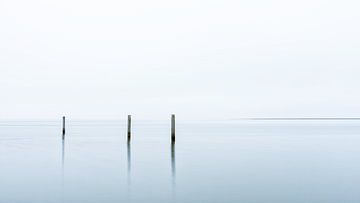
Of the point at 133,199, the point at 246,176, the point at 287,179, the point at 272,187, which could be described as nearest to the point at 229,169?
the point at 246,176

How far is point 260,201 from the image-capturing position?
13.0 metres

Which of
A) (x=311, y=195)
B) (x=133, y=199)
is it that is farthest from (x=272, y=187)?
(x=133, y=199)

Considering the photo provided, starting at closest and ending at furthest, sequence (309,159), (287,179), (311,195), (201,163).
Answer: (311,195) → (287,179) → (201,163) → (309,159)

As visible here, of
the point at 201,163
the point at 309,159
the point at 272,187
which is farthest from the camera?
the point at 309,159

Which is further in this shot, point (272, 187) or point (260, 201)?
point (272, 187)

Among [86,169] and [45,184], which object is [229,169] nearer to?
[86,169]

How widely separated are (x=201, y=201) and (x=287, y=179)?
6.47 m

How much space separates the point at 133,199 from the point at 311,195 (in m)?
6.41

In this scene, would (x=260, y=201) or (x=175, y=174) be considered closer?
(x=260, y=201)

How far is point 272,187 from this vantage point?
1544 cm

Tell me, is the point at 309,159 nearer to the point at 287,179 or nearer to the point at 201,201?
the point at 287,179

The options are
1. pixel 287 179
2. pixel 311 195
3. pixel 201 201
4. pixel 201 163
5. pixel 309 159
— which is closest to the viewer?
pixel 201 201

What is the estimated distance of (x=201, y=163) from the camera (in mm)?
24266

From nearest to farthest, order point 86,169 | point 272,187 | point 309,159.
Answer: point 272,187
point 86,169
point 309,159
